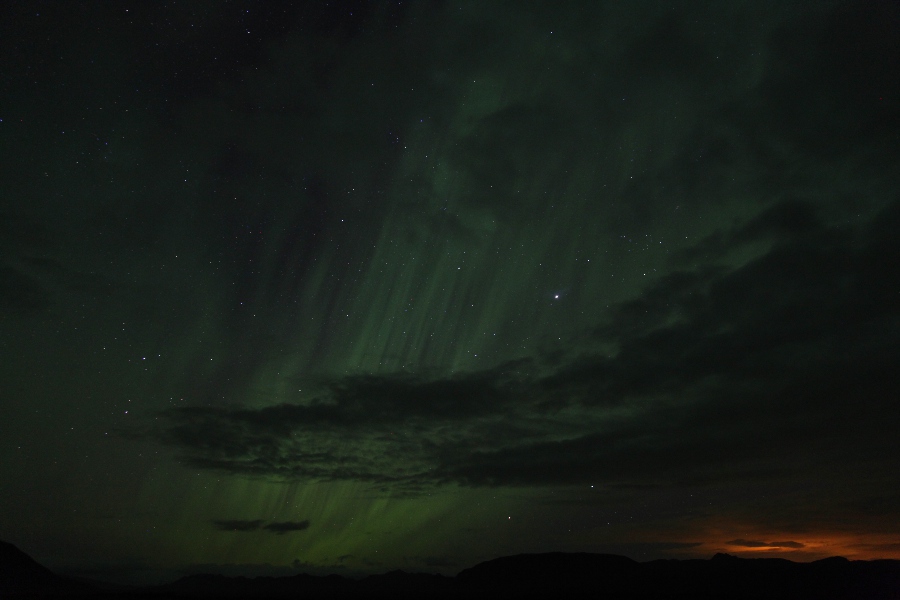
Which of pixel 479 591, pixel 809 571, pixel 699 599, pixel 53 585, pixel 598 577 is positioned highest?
pixel 809 571

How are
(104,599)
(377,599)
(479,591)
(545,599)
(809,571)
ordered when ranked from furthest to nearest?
(479,591) < (377,599) < (809,571) < (545,599) < (104,599)

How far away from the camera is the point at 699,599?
3910 inches

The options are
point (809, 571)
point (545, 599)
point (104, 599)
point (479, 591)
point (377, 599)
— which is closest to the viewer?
point (104, 599)

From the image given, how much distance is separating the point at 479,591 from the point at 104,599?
126 metres

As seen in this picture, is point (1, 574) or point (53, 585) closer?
point (1, 574)

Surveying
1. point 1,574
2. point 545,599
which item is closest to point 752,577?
point 545,599

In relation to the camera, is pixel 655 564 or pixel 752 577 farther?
pixel 655 564

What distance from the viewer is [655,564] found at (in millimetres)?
175250

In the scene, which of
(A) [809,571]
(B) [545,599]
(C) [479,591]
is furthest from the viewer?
(C) [479,591]

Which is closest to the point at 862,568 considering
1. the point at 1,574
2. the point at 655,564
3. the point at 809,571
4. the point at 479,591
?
the point at 809,571

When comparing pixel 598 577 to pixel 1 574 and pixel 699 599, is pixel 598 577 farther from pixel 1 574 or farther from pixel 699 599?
pixel 1 574

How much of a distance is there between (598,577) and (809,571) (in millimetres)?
68226

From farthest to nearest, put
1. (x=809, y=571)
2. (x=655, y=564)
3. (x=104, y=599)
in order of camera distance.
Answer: (x=655, y=564) → (x=809, y=571) → (x=104, y=599)

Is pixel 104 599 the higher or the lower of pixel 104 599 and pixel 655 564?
the lower
